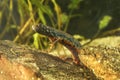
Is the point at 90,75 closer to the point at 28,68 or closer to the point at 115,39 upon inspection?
the point at 28,68

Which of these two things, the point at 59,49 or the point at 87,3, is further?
the point at 87,3

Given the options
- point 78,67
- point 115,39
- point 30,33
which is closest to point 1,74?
point 78,67

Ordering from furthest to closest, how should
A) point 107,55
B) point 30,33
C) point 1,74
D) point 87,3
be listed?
point 87,3, point 30,33, point 107,55, point 1,74

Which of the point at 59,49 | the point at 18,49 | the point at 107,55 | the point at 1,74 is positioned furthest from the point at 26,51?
the point at 59,49

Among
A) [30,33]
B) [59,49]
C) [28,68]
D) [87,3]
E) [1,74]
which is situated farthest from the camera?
[87,3]

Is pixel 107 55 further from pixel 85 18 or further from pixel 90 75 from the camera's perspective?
pixel 85 18

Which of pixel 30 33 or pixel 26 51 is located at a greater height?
pixel 30 33

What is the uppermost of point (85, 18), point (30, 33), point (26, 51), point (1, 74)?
point (85, 18)
